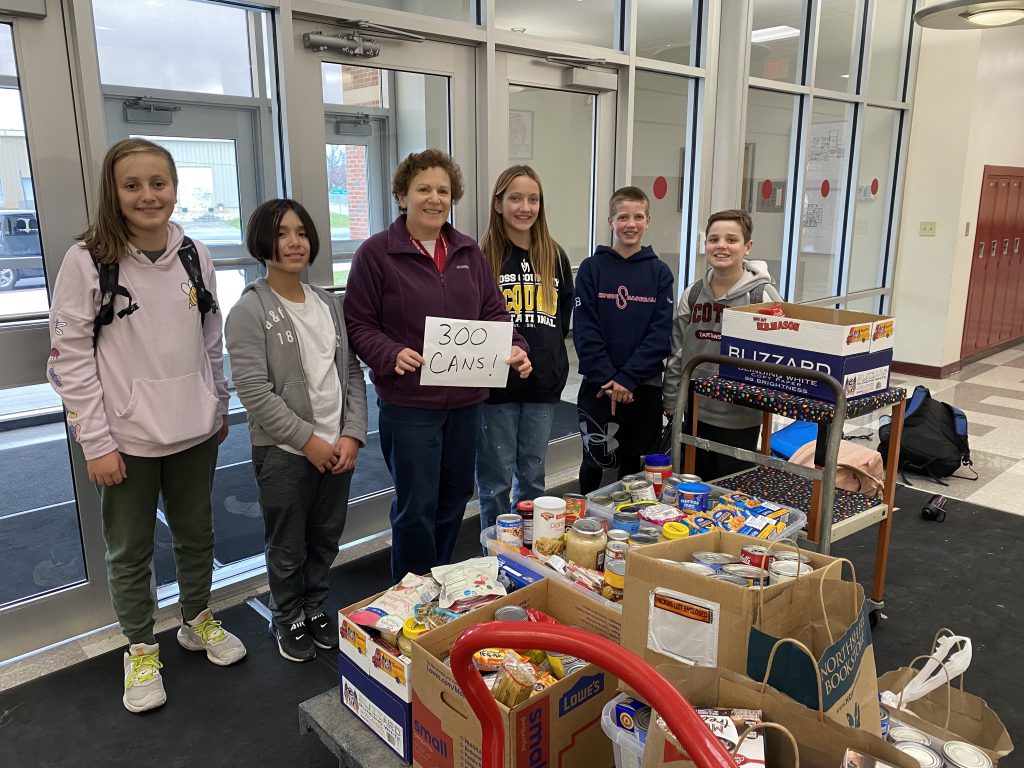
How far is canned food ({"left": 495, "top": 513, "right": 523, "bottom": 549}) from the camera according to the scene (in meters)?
1.93

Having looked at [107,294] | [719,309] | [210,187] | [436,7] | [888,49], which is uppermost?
[888,49]

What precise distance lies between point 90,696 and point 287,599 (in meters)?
0.62

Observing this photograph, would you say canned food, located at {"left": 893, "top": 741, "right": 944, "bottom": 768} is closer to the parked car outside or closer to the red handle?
the red handle

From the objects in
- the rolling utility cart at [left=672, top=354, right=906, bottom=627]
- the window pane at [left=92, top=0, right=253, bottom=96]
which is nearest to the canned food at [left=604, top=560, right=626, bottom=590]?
the rolling utility cart at [left=672, top=354, right=906, bottom=627]

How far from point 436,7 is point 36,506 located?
113 inches

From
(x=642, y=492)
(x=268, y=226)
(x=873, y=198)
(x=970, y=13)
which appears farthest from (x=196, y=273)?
(x=873, y=198)

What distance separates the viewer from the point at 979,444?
4766 mm

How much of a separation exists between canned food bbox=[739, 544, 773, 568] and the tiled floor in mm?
1978

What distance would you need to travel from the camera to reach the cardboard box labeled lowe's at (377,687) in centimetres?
152

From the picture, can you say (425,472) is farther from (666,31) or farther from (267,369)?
(666,31)

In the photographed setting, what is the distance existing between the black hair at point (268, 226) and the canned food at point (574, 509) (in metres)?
1.07

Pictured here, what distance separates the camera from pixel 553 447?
4086 millimetres

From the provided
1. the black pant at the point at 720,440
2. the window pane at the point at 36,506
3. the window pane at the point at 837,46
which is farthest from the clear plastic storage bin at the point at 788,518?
the window pane at the point at 837,46

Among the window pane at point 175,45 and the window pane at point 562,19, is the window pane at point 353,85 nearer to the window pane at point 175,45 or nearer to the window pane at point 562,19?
the window pane at point 175,45
